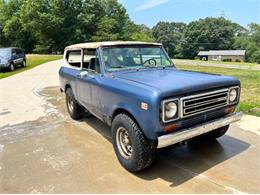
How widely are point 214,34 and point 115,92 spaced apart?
9373 cm

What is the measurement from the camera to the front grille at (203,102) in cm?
361

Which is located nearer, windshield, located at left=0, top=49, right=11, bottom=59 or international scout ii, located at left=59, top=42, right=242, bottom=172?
international scout ii, located at left=59, top=42, right=242, bottom=172

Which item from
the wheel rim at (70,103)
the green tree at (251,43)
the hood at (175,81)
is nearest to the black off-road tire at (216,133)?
the hood at (175,81)

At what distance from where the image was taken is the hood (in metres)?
3.56

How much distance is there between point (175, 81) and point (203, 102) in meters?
0.49

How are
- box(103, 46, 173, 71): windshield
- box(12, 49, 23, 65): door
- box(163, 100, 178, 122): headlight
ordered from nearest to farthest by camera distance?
box(163, 100, 178, 122): headlight, box(103, 46, 173, 71): windshield, box(12, 49, 23, 65): door

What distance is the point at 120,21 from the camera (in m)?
61.2

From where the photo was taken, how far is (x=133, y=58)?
508 centimetres

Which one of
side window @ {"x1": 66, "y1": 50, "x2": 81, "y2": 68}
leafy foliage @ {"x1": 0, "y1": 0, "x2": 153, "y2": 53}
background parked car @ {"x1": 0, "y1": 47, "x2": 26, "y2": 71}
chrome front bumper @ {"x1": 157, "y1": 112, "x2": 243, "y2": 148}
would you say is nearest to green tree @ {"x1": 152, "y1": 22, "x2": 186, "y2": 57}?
leafy foliage @ {"x1": 0, "y1": 0, "x2": 153, "y2": 53}

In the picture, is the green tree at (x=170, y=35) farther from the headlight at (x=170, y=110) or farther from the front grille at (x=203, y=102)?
the headlight at (x=170, y=110)

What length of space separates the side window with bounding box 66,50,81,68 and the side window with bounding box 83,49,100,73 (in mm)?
507

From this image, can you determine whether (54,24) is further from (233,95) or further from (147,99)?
(147,99)

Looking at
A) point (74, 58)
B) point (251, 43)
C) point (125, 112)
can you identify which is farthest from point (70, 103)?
point (251, 43)

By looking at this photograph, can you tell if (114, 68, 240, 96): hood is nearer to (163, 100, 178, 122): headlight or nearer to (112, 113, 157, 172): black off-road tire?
(163, 100, 178, 122): headlight
